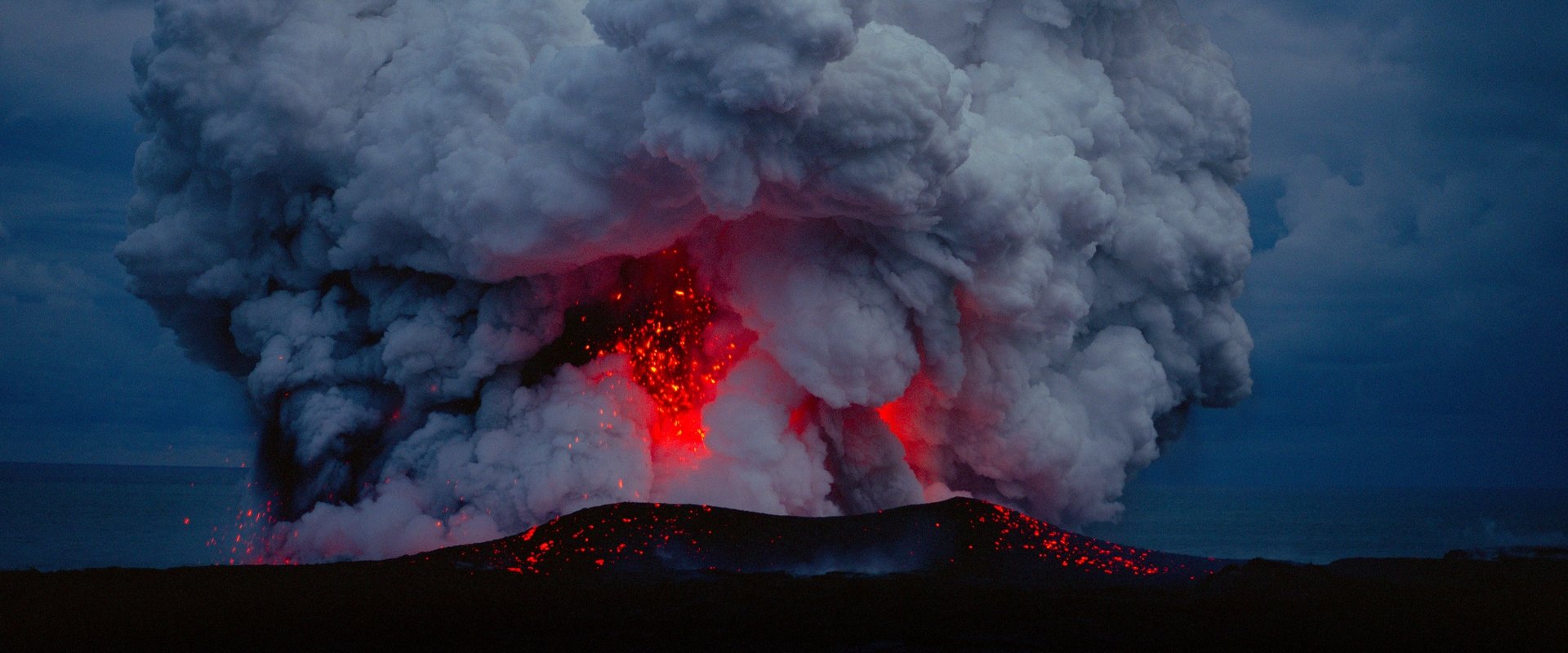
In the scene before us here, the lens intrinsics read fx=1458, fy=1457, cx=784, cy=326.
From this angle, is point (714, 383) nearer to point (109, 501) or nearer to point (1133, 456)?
point (1133, 456)

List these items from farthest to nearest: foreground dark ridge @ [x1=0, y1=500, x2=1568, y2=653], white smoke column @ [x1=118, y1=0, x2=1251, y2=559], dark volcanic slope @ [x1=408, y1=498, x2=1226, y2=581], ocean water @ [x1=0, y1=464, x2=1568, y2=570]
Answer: ocean water @ [x1=0, y1=464, x2=1568, y2=570], dark volcanic slope @ [x1=408, y1=498, x2=1226, y2=581], white smoke column @ [x1=118, y1=0, x2=1251, y2=559], foreground dark ridge @ [x1=0, y1=500, x2=1568, y2=653]

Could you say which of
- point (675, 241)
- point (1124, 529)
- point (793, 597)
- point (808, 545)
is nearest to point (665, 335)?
point (675, 241)

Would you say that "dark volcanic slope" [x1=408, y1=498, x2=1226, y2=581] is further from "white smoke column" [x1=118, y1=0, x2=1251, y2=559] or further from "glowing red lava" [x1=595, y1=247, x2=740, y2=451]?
"glowing red lava" [x1=595, y1=247, x2=740, y2=451]

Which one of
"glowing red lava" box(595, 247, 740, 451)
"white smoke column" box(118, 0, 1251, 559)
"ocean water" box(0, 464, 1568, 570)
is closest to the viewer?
"white smoke column" box(118, 0, 1251, 559)

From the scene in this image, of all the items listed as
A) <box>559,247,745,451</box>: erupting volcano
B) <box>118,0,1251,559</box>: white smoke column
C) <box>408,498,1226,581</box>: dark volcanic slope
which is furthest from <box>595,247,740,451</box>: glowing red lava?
<box>408,498,1226,581</box>: dark volcanic slope

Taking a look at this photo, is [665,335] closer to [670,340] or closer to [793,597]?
[670,340]

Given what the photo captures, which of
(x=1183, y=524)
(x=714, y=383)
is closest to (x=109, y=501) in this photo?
(x=1183, y=524)

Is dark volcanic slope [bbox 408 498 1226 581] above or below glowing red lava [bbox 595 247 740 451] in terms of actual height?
below
